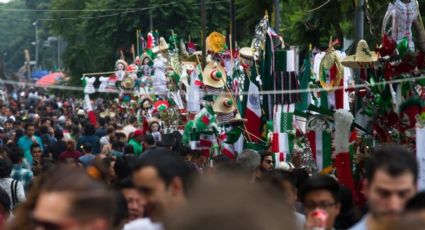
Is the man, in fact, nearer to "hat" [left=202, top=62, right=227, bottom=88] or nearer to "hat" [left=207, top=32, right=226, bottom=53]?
"hat" [left=202, top=62, right=227, bottom=88]

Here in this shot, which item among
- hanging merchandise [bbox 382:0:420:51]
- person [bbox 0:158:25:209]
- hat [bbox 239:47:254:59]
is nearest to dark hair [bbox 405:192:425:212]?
person [bbox 0:158:25:209]

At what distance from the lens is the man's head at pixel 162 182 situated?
530cm

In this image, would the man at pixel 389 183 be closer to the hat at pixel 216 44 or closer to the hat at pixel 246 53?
the hat at pixel 246 53

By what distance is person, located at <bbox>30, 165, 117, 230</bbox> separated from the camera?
3.78m

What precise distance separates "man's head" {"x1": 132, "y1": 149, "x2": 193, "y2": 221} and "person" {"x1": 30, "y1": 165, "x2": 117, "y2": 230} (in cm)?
122

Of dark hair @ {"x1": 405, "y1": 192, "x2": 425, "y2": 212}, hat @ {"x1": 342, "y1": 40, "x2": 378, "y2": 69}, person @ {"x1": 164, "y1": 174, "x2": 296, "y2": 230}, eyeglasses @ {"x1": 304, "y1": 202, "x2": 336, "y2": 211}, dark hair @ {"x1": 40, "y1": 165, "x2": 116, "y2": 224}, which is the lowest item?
eyeglasses @ {"x1": 304, "y1": 202, "x2": 336, "y2": 211}

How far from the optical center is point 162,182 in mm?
5391

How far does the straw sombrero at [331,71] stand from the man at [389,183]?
366 inches

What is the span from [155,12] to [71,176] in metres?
42.7

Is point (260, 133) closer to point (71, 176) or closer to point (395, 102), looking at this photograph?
point (395, 102)

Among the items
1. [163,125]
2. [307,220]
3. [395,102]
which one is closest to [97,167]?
[307,220]

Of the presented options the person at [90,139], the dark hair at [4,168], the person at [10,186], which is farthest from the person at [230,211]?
the person at [90,139]

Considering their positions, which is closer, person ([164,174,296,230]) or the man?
person ([164,174,296,230])

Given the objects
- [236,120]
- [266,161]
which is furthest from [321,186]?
[236,120]
